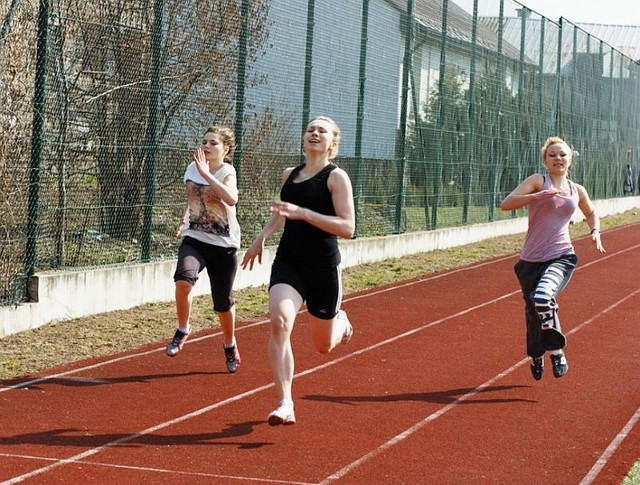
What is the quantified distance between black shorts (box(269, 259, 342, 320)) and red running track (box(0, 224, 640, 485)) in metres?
0.77

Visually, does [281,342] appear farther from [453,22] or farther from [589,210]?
[453,22]

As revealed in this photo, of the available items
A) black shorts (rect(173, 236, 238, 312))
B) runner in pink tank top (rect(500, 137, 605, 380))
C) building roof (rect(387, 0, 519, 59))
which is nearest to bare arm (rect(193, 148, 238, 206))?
black shorts (rect(173, 236, 238, 312))

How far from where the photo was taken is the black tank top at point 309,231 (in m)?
8.32

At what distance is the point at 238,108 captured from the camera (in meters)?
15.9

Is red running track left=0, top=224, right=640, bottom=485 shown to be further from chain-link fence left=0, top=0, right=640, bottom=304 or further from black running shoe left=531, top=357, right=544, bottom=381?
chain-link fence left=0, top=0, right=640, bottom=304

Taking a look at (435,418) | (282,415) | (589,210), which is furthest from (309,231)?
(589,210)

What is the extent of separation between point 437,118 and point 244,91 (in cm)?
871

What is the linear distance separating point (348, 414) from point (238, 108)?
7634 millimetres

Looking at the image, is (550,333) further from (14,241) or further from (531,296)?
(14,241)

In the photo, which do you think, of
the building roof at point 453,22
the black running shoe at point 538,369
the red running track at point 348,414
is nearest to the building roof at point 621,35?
the building roof at point 453,22

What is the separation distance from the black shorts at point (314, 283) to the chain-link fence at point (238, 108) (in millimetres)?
4274

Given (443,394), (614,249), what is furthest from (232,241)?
(614,249)

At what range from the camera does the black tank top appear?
8320 mm

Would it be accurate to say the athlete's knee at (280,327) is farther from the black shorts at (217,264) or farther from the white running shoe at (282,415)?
the black shorts at (217,264)
